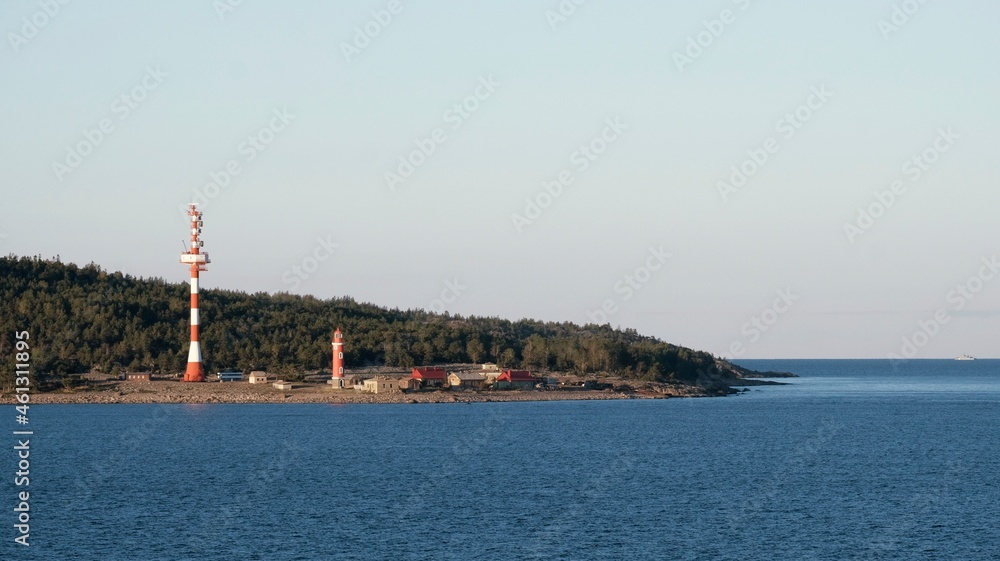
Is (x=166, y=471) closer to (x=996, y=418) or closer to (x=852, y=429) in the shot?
(x=852, y=429)

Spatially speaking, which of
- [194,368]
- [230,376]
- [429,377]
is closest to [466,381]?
[429,377]

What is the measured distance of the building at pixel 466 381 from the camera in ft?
422

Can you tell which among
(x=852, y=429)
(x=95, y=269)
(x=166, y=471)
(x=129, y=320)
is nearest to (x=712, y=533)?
(x=166, y=471)

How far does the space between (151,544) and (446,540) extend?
10325 millimetres

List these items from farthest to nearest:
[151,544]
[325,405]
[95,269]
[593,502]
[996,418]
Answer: [95,269], [325,405], [996,418], [593,502], [151,544]

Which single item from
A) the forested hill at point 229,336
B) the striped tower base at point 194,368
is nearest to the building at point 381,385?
the forested hill at point 229,336

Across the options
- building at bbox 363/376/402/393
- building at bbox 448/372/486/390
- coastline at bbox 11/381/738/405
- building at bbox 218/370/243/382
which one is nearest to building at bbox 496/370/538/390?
building at bbox 448/372/486/390

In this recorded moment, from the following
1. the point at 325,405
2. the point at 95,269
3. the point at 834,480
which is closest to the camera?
the point at 834,480

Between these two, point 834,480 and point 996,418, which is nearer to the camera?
point 834,480

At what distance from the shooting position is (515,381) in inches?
5138

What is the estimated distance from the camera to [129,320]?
13925cm

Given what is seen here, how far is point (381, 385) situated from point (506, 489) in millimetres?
69386

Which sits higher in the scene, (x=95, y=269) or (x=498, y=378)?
(x=95, y=269)

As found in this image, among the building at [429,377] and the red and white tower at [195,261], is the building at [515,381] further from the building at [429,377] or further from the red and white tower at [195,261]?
the red and white tower at [195,261]
